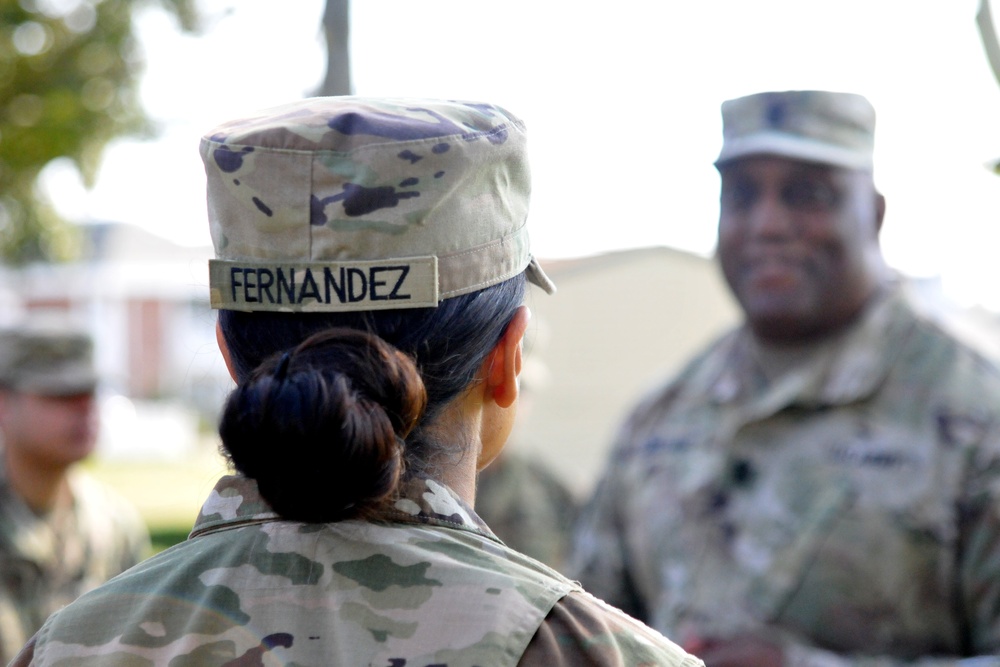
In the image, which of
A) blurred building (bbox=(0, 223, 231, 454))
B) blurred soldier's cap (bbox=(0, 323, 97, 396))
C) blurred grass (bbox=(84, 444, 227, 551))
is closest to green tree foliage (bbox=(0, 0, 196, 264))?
blurred grass (bbox=(84, 444, 227, 551))

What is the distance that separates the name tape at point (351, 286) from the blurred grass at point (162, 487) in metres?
7.66

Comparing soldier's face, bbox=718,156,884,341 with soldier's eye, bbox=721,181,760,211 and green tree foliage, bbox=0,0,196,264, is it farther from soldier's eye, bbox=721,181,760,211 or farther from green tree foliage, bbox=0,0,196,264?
green tree foliage, bbox=0,0,196,264

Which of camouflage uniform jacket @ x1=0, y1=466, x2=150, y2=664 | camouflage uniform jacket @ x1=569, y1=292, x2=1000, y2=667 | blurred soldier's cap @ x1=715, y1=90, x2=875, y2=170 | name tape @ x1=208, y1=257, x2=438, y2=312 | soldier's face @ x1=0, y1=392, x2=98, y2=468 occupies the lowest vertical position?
camouflage uniform jacket @ x1=0, y1=466, x2=150, y2=664

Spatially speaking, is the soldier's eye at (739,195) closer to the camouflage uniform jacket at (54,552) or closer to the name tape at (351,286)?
the name tape at (351,286)

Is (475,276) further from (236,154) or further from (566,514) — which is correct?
(566,514)

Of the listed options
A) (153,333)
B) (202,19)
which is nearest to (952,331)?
(202,19)

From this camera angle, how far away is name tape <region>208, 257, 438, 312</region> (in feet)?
4.35

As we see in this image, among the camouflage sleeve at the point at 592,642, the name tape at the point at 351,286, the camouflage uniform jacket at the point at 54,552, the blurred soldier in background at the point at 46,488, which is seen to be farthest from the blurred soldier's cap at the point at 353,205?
the blurred soldier in background at the point at 46,488

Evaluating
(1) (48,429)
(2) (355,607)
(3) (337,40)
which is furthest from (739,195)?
A: (1) (48,429)

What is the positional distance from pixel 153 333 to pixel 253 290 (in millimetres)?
38574

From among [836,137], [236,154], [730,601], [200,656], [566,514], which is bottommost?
[566,514]

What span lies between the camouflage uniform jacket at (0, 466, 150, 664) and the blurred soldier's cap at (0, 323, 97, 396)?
41cm

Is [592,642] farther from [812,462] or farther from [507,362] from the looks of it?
[812,462]

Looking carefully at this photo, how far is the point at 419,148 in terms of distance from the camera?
134cm
